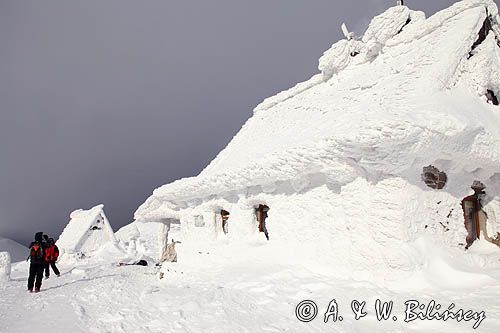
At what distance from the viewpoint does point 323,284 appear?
569 centimetres

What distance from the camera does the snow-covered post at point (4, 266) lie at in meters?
11.9

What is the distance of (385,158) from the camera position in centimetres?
557

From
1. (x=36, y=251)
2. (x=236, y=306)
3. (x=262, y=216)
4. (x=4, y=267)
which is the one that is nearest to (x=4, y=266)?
(x=4, y=267)

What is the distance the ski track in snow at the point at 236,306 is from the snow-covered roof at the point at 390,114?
214cm

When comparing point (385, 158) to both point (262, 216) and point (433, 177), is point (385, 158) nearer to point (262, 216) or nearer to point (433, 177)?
point (433, 177)

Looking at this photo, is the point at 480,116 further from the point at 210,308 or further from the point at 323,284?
the point at 210,308

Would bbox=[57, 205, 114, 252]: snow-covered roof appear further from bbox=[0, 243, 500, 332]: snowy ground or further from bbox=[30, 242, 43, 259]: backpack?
bbox=[0, 243, 500, 332]: snowy ground

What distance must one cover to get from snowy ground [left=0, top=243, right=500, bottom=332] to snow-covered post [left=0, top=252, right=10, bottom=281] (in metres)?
5.85

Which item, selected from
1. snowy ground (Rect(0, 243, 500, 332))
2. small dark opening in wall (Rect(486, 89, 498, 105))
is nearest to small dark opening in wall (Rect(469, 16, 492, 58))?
small dark opening in wall (Rect(486, 89, 498, 105))

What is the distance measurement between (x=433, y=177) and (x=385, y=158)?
1.65m

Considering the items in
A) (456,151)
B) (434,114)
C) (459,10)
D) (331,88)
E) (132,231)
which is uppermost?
(459,10)

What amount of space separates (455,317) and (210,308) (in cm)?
357

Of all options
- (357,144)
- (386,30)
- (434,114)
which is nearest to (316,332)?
(357,144)

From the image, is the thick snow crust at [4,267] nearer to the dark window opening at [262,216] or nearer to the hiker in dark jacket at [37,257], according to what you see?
the hiker in dark jacket at [37,257]
